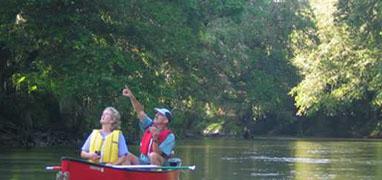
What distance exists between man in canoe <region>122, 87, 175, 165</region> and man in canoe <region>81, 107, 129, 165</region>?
50 cm

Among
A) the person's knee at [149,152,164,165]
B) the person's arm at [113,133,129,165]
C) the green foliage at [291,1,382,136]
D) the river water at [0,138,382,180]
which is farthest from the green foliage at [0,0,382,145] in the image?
the person's arm at [113,133,129,165]

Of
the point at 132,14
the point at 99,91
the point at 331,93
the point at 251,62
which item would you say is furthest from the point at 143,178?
the point at 251,62

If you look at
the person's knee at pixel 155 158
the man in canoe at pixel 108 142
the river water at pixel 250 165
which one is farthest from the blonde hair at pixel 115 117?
the river water at pixel 250 165

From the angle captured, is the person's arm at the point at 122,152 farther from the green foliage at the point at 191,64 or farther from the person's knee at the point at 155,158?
the green foliage at the point at 191,64

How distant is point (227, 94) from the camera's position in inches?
2453

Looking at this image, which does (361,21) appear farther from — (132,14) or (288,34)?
(132,14)

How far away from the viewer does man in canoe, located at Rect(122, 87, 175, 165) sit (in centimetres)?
1497

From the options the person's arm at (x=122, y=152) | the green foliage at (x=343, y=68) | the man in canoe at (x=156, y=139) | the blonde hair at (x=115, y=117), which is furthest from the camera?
the green foliage at (x=343, y=68)

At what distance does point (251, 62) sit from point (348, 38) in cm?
1114

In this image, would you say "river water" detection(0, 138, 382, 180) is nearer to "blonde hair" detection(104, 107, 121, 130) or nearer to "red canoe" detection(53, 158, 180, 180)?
"red canoe" detection(53, 158, 180, 180)

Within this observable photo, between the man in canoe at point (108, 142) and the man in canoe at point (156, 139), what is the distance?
0.50m

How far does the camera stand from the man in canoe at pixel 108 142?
1381 centimetres

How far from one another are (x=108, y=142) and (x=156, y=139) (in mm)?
1342

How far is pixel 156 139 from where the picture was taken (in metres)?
15.2
